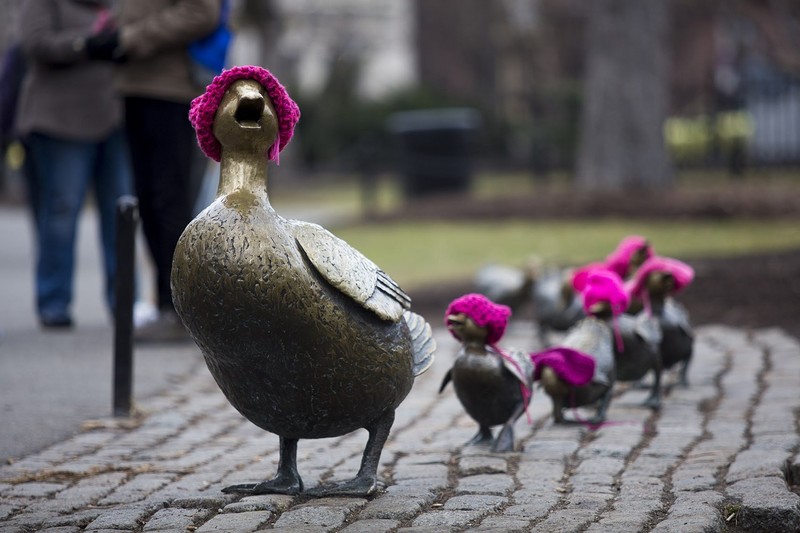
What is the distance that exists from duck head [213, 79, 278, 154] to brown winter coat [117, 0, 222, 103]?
3507mm

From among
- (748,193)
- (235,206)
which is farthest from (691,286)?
(748,193)

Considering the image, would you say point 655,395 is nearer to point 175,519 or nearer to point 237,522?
point 237,522

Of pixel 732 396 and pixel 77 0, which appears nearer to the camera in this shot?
pixel 732 396

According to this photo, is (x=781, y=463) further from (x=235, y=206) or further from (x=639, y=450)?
(x=235, y=206)

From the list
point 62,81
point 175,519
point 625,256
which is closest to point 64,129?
point 62,81

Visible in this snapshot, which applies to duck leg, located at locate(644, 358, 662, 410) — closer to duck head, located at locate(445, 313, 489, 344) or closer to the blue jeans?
duck head, located at locate(445, 313, 489, 344)

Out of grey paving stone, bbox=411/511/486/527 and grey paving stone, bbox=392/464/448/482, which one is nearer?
grey paving stone, bbox=411/511/486/527

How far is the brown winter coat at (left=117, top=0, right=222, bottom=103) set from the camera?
7.37 metres

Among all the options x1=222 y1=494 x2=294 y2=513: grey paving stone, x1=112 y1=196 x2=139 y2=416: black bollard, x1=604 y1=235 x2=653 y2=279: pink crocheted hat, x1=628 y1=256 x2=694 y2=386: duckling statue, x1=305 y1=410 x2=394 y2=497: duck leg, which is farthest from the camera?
x1=604 y1=235 x2=653 y2=279: pink crocheted hat

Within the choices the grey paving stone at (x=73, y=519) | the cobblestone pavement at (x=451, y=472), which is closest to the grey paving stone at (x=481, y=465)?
the cobblestone pavement at (x=451, y=472)

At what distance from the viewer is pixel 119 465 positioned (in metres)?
4.98

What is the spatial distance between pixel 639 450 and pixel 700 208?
1058cm

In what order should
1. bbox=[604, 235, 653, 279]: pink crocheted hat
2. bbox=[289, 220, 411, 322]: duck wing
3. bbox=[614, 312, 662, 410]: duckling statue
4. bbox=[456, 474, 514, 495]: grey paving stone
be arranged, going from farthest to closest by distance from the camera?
bbox=[604, 235, 653, 279]: pink crocheted hat → bbox=[614, 312, 662, 410]: duckling statue → bbox=[456, 474, 514, 495]: grey paving stone → bbox=[289, 220, 411, 322]: duck wing

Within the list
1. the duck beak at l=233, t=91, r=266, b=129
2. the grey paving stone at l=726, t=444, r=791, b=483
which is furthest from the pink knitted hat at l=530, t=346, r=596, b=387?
the duck beak at l=233, t=91, r=266, b=129
